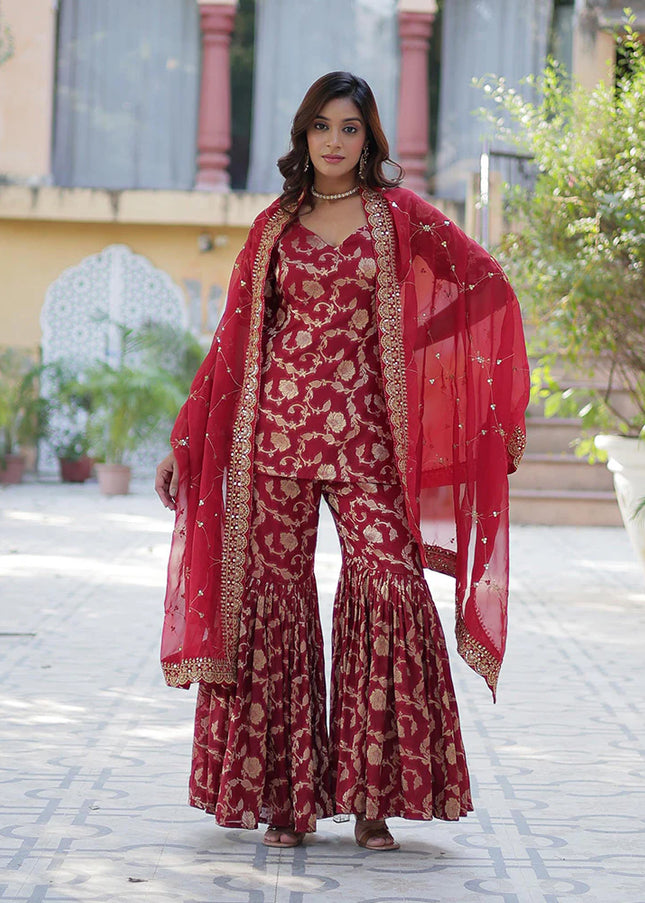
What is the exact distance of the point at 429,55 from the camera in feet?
→ 55.4

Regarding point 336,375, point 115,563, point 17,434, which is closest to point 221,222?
point 17,434

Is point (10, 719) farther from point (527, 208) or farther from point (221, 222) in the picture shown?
point (221, 222)

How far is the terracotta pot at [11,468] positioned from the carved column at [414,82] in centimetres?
529

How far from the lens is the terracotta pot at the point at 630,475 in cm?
675

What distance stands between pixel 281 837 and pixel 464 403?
3.59ft

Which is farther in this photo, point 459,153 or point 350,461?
point 459,153

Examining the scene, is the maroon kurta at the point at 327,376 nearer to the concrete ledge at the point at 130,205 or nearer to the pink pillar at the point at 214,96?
the concrete ledge at the point at 130,205

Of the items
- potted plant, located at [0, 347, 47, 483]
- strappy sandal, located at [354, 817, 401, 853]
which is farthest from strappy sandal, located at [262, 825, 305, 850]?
potted plant, located at [0, 347, 47, 483]

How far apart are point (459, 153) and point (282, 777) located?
13482 mm

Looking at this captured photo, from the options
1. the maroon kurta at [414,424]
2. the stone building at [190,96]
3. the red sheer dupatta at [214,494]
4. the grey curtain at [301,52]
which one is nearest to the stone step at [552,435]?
the stone building at [190,96]

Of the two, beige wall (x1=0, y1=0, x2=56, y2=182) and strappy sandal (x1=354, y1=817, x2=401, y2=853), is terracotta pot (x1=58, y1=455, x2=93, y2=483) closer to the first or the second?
beige wall (x1=0, y1=0, x2=56, y2=182)

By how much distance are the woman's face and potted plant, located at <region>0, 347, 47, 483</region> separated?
11.2 m

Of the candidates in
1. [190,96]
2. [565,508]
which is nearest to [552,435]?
[565,508]

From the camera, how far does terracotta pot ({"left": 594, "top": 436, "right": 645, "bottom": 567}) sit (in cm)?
675
